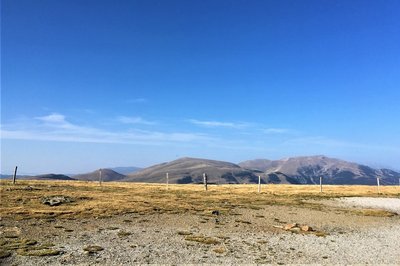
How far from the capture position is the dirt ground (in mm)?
19828

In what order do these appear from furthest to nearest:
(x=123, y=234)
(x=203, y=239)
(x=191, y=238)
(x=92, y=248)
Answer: (x=123, y=234)
(x=191, y=238)
(x=203, y=239)
(x=92, y=248)

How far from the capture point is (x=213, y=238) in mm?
25297

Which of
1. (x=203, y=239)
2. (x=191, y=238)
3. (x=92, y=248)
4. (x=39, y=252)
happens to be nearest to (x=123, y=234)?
(x=92, y=248)

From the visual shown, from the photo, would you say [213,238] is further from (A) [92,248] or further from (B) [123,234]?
(A) [92,248]

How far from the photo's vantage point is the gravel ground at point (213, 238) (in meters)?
19.8

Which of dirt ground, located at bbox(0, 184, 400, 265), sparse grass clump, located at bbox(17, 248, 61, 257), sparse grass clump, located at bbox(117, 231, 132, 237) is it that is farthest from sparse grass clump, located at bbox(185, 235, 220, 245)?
sparse grass clump, located at bbox(17, 248, 61, 257)

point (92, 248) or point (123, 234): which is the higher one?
point (123, 234)

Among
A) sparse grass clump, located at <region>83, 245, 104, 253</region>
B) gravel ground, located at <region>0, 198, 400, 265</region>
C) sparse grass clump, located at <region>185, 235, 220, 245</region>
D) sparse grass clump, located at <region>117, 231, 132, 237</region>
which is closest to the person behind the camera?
gravel ground, located at <region>0, 198, 400, 265</region>

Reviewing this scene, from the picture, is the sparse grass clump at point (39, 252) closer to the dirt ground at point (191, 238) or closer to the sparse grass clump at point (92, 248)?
the dirt ground at point (191, 238)

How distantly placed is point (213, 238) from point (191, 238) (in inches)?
65.0

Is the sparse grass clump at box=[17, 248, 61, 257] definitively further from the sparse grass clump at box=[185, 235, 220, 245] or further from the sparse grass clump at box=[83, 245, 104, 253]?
the sparse grass clump at box=[185, 235, 220, 245]

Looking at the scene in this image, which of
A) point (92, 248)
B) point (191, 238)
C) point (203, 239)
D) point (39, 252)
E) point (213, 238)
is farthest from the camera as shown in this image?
point (213, 238)

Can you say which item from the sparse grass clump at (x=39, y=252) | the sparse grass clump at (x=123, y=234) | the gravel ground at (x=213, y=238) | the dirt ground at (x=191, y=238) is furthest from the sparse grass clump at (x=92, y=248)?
the sparse grass clump at (x=123, y=234)

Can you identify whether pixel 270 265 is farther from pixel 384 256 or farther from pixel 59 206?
pixel 59 206
